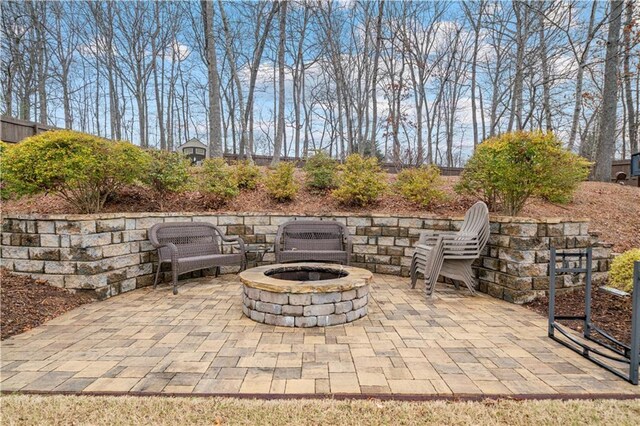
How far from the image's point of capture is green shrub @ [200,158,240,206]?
5.98 metres

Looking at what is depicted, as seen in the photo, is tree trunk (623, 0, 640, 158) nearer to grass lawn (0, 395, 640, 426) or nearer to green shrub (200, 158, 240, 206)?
grass lawn (0, 395, 640, 426)

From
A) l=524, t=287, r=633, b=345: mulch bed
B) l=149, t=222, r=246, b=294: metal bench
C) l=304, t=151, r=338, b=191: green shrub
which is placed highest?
l=304, t=151, r=338, b=191: green shrub

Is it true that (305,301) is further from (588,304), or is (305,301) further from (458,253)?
(588,304)

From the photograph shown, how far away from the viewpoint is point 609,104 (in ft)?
26.5

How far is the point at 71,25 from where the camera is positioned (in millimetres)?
14320

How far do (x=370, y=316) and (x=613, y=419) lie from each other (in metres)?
2.05

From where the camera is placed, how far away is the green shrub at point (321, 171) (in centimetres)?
666

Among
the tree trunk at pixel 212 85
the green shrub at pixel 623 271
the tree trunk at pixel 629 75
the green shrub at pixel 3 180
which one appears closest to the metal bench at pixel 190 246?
the green shrub at pixel 3 180

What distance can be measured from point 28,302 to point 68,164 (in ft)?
5.79

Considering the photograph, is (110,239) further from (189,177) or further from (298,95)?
(298,95)

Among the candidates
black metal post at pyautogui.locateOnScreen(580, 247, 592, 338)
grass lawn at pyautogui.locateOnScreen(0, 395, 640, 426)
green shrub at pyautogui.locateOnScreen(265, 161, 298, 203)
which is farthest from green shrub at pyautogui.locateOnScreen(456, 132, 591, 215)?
grass lawn at pyautogui.locateOnScreen(0, 395, 640, 426)

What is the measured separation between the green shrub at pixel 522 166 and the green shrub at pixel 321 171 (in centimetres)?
258

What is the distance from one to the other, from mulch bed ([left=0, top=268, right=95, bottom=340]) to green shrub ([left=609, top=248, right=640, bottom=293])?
6027 millimetres

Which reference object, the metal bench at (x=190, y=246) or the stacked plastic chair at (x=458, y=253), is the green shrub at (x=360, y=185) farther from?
the metal bench at (x=190, y=246)
